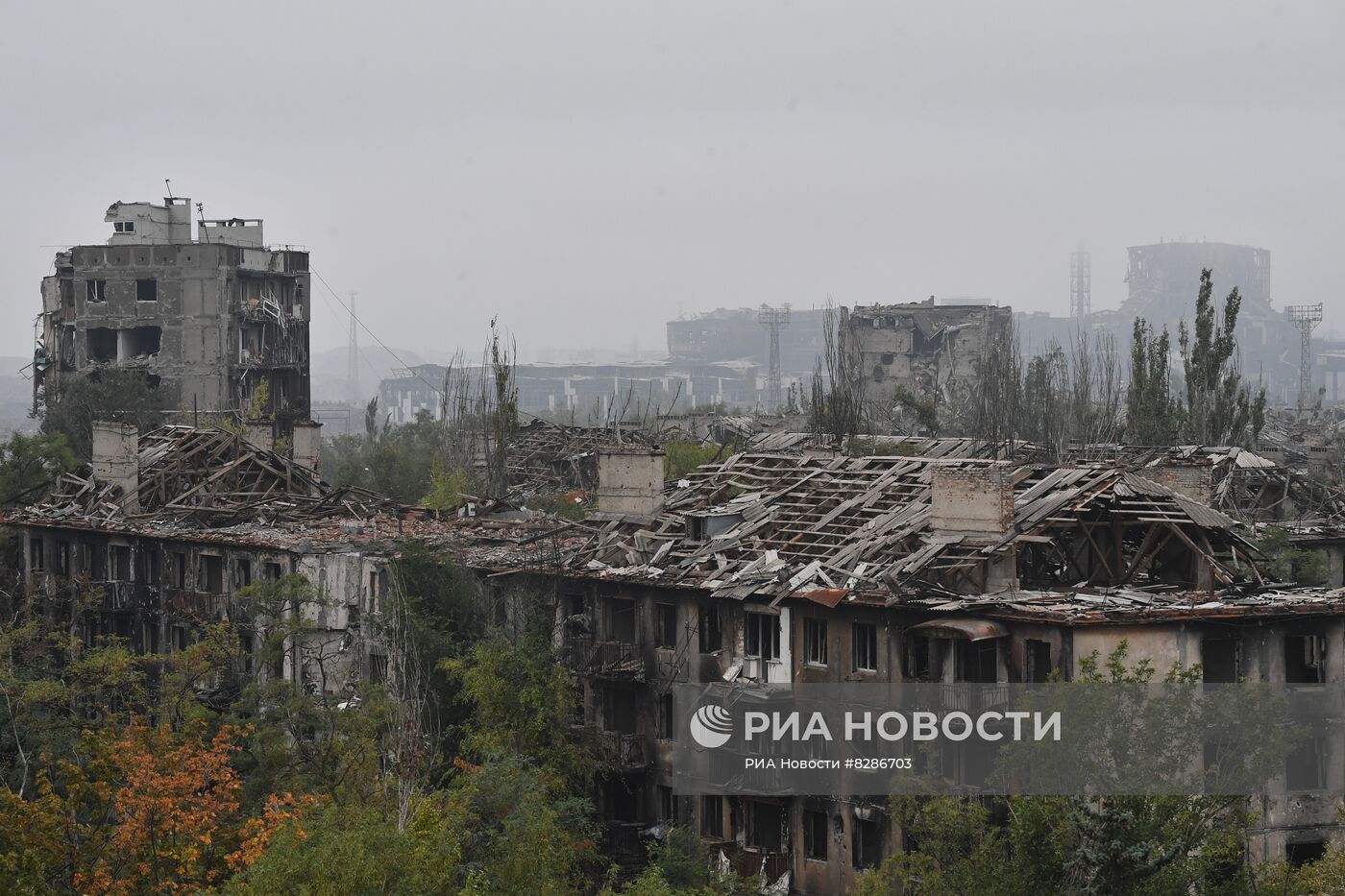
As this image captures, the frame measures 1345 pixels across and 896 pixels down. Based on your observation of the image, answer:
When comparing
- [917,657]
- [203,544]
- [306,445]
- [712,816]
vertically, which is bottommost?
[712,816]

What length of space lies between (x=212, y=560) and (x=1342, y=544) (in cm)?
3116

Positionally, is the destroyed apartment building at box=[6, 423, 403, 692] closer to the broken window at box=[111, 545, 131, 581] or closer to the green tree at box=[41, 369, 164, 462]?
the broken window at box=[111, 545, 131, 581]

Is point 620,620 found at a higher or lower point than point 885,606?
lower

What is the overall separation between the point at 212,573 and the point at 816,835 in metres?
19.7

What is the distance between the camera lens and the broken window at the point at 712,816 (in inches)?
1554

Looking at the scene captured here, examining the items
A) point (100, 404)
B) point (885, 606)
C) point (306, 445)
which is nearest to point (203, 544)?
point (306, 445)

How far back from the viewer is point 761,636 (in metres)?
38.8

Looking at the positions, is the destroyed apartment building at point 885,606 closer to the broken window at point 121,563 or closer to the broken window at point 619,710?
the broken window at point 619,710

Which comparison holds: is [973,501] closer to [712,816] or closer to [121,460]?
[712,816]

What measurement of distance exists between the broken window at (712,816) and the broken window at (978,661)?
7242mm

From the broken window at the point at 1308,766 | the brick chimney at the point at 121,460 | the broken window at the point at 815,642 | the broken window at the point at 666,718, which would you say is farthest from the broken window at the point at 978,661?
the brick chimney at the point at 121,460

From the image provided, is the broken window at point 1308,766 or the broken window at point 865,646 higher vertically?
the broken window at point 865,646

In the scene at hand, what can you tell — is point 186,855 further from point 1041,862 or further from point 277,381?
point 277,381

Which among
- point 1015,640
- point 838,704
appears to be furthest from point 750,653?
point 1015,640
